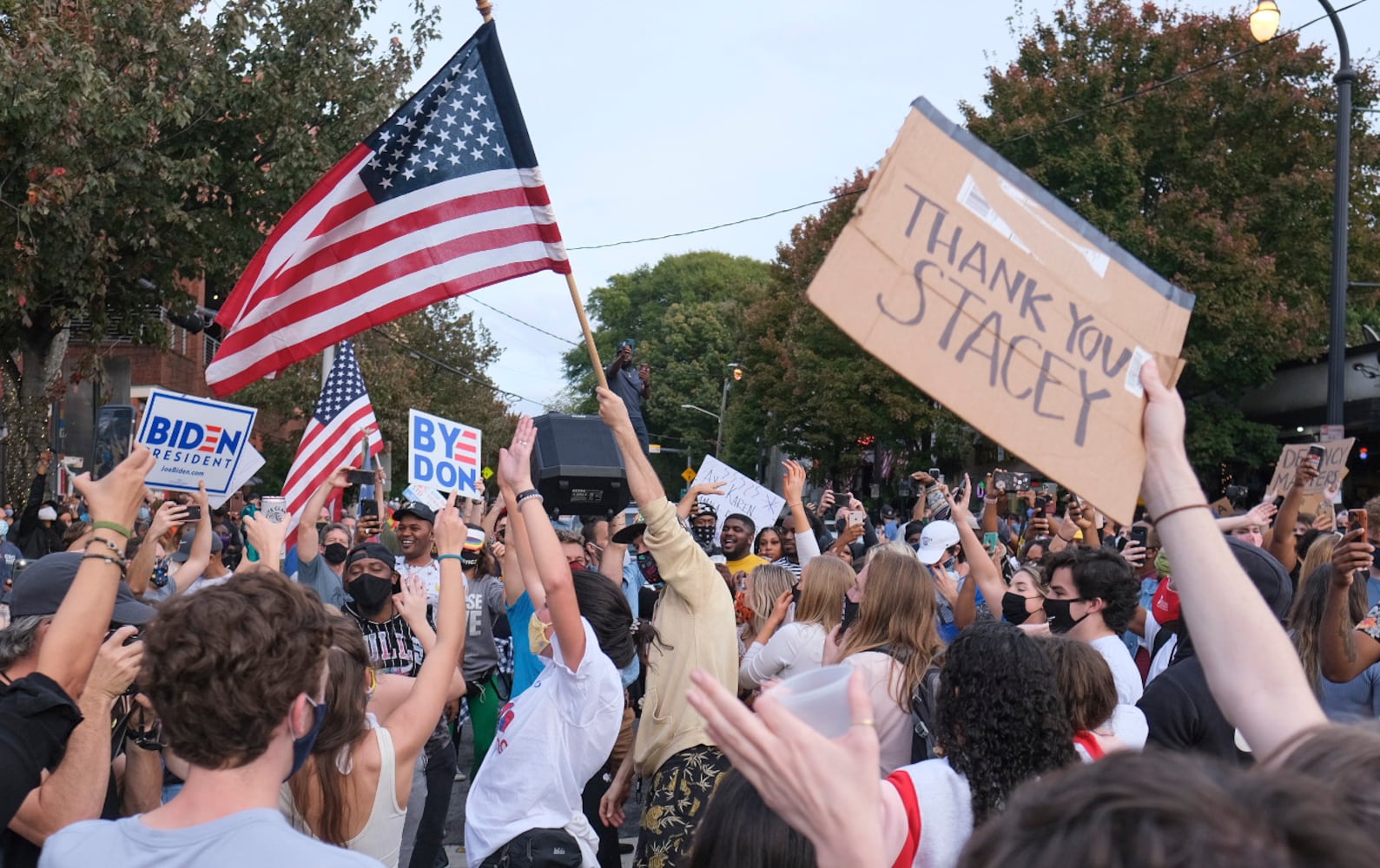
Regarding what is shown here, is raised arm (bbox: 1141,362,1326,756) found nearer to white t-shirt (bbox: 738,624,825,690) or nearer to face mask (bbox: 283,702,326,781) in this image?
face mask (bbox: 283,702,326,781)

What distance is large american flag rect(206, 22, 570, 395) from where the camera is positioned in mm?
6066

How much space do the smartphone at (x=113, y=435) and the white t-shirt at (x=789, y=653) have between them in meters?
7.96

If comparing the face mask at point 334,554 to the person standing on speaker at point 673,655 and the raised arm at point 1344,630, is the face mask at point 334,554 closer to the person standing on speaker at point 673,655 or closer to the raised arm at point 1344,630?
the person standing on speaker at point 673,655

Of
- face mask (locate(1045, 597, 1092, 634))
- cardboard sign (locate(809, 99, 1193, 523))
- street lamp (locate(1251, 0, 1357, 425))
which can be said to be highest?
street lamp (locate(1251, 0, 1357, 425))

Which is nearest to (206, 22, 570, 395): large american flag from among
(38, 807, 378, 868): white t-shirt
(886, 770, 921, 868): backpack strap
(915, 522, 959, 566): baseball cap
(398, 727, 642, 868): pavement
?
(398, 727, 642, 868): pavement

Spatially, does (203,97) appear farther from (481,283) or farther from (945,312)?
(945,312)

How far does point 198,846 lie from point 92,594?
0.91 m

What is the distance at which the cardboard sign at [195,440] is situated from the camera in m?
7.88

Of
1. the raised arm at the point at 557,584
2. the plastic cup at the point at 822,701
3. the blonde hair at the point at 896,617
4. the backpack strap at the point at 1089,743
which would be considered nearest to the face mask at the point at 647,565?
the blonde hair at the point at 896,617

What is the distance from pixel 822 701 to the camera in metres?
1.57

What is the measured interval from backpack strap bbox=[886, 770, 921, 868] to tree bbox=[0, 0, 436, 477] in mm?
15027

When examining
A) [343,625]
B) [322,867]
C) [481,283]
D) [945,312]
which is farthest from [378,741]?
[481,283]

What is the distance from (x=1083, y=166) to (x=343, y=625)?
2398 cm

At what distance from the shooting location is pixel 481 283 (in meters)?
6.14
